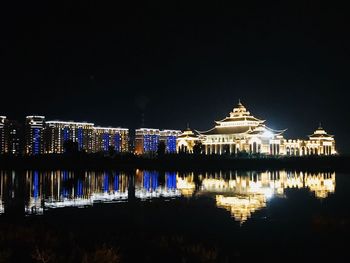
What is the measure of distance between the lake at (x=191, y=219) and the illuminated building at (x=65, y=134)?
104673 mm

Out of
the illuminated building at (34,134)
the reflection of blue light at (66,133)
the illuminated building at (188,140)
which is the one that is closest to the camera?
the illuminated building at (188,140)

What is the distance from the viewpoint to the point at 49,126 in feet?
454

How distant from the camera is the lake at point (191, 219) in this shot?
15430mm

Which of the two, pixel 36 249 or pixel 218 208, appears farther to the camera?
pixel 218 208

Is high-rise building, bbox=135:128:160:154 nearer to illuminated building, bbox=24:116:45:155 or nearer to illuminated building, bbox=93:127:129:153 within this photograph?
illuminated building, bbox=93:127:129:153

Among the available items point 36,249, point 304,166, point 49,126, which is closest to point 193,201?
point 36,249

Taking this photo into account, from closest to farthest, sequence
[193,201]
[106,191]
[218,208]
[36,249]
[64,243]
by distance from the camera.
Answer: [36,249] < [64,243] < [218,208] < [193,201] < [106,191]

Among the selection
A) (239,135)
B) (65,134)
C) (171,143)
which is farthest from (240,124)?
(171,143)

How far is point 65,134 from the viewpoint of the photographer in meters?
142

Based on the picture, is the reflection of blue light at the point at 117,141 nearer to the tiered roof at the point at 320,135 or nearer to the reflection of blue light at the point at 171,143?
the reflection of blue light at the point at 171,143

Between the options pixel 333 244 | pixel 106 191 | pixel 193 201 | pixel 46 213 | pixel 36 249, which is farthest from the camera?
pixel 106 191

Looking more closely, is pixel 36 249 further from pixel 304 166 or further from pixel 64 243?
pixel 304 166

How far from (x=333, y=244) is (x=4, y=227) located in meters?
11.9

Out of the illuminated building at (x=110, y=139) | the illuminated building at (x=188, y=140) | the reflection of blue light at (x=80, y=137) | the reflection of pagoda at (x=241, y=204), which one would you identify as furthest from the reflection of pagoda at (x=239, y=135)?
the illuminated building at (x=110, y=139)
